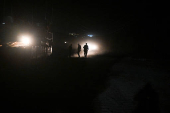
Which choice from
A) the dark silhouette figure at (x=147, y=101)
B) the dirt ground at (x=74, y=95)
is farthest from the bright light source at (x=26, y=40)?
the dark silhouette figure at (x=147, y=101)

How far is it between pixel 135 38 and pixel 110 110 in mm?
21795

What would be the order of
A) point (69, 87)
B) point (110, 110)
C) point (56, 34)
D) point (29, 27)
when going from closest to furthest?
point (110, 110) < point (69, 87) < point (29, 27) < point (56, 34)

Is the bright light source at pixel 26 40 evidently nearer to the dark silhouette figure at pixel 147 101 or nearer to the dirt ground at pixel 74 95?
the dirt ground at pixel 74 95

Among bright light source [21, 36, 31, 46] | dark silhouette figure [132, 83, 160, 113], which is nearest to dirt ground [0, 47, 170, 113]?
dark silhouette figure [132, 83, 160, 113]

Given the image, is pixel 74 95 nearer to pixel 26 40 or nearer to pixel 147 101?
pixel 147 101

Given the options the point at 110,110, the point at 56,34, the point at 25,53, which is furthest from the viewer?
the point at 56,34

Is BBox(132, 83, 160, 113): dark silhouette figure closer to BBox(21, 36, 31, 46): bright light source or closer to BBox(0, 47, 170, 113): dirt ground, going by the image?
BBox(0, 47, 170, 113): dirt ground

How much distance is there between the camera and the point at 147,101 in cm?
459

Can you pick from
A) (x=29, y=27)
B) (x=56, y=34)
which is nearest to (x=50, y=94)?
(x=29, y=27)

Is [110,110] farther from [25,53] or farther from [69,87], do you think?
[25,53]

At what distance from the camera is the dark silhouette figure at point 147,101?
4.09 m

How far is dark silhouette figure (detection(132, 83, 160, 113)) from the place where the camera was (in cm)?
409

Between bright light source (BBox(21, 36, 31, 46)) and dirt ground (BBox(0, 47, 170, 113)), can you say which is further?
bright light source (BBox(21, 36, 31, 46))

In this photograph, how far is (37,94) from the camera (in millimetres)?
5164
